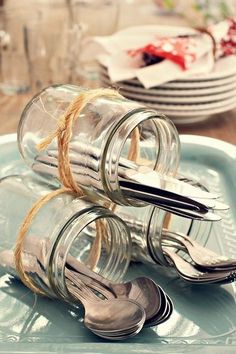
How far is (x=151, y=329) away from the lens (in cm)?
47

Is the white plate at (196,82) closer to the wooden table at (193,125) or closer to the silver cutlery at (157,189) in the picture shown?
the wooden table at (193,125)

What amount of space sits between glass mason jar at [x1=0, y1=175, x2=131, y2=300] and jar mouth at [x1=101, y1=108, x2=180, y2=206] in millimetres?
23

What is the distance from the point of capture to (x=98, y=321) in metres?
0.46

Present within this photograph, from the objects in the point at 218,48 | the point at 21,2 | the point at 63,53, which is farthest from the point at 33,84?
the point at 21,2

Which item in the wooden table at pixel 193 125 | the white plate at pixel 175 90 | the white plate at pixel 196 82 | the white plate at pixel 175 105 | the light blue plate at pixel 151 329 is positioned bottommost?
the wooden table at pixel 193 125

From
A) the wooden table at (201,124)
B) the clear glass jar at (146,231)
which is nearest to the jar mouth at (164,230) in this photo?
the clear glass jar at (146,231)

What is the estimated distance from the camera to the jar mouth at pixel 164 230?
1.79ft

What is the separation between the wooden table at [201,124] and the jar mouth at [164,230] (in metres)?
0.33

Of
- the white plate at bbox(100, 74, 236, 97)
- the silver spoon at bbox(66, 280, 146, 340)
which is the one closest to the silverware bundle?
the silver spoon at bbox(66, 280, 146, 340)

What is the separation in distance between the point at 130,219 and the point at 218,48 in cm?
51

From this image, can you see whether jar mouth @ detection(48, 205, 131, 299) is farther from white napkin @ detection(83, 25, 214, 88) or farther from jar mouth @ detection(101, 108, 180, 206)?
white napkin @ detection(83, 25, 214, 88)

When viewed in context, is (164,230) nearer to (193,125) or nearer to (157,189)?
(157,189)

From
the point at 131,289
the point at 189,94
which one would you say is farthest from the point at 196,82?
the point at 131,289

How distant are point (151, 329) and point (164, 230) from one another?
12 cm
